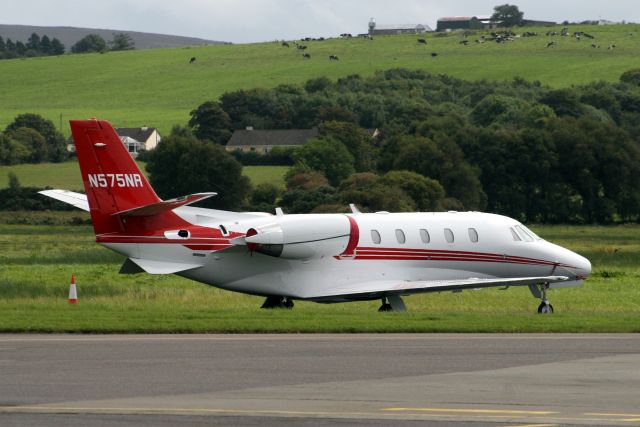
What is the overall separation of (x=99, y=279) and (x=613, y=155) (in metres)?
70.5

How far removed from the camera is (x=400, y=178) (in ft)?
331

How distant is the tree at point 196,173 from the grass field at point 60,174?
8013 mm

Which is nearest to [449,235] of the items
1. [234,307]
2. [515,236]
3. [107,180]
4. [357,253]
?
[515,236]

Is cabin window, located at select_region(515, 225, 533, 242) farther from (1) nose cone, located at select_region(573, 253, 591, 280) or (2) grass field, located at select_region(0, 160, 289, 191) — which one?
(2) grass field, located at select_region(0, 160, 289, 191)

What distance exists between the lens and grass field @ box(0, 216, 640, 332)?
30.8m

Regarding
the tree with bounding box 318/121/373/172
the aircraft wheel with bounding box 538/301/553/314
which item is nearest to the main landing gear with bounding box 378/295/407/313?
the aircraft wheel with bounding box 538/301/553/314

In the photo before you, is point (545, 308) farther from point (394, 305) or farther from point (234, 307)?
point (234, 307)

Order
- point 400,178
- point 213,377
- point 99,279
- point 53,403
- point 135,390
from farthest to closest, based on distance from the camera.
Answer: point 400,178, point 99,279, point 213,377, point 135,390, point 53,403

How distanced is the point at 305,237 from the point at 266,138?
463 feet

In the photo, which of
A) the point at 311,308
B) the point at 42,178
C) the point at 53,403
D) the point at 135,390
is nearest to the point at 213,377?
the point at 135,390

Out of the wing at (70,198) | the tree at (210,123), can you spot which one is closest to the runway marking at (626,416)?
the wing at (70,198)

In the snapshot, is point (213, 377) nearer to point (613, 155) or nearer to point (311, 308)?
point (311, 308)

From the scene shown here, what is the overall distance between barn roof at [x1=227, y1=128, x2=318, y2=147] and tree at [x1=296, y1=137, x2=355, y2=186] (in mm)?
36329

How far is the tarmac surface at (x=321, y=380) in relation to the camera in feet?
61.8
